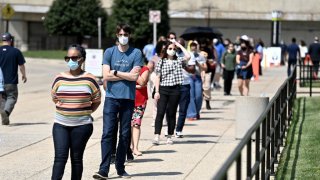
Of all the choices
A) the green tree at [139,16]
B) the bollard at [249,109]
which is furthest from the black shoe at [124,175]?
the green tree at [139,16]

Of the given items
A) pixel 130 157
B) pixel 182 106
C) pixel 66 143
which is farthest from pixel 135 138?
pixel 66 143

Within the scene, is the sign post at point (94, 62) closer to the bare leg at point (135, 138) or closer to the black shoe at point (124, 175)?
the bare leg at point (135, 138)

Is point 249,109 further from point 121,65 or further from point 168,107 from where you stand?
point 121,65

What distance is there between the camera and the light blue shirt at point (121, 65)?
10922 mm

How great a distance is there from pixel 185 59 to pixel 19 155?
349 cm

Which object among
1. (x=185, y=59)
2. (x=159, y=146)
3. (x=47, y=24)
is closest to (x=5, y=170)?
(x=159, y=146)

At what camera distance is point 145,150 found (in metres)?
13.5

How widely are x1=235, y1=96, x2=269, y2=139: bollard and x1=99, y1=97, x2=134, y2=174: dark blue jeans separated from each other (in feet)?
12.9

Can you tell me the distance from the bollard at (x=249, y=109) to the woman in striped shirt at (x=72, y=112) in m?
5.66

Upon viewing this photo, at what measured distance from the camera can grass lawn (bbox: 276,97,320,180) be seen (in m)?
11.3

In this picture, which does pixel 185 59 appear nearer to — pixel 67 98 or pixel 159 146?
pixel 159 146

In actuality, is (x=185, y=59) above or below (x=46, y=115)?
above

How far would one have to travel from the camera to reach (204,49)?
21.5 m

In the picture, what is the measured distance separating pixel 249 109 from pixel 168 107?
1.37 meters
